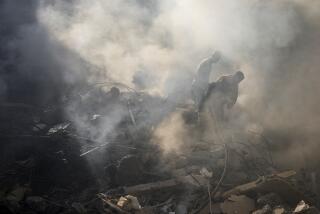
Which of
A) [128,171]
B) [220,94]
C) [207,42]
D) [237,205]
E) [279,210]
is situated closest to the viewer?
[279,210]

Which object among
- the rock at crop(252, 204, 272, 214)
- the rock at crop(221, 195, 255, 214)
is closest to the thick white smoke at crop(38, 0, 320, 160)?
the rock at crop(221, 195, 255, 214)

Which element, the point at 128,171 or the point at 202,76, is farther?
the point at 202,76

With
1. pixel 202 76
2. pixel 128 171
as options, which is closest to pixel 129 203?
pixel 128 171

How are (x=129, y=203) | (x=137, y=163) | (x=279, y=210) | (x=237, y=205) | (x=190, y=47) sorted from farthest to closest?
1. (x=190, y=47)
2. (x=137, y=163)
3. (x=237, y=205)
4. (x=129, y=203)
5. (x=279, y=210)

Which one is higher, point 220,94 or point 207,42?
point 207,42

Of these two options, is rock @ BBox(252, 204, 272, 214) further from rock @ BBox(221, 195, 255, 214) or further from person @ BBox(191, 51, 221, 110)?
person @ BBox(191, 51, 221, 110)

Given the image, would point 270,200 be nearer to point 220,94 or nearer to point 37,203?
point 220,94

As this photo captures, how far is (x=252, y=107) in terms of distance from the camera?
11.7 m

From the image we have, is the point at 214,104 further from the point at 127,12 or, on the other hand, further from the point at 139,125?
the point at 127,12

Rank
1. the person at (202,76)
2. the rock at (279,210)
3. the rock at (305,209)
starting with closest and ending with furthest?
the rock at (305,209), the rock at (279,210), the person at (202,76)

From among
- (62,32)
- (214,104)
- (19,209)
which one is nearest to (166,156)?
(214,104)

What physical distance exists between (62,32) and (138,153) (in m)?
8.11

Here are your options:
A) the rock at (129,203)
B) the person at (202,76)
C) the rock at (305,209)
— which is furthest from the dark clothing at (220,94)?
the rock at (129,203)

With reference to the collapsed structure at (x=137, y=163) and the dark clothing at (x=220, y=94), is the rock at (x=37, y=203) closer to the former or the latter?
the collapsed structure at (x=137, y=163)
